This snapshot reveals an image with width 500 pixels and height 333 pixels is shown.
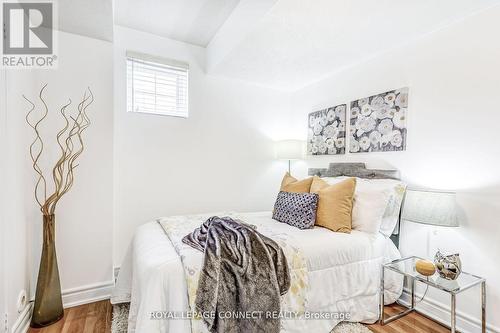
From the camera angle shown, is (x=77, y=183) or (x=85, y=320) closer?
(x=85, y=320)

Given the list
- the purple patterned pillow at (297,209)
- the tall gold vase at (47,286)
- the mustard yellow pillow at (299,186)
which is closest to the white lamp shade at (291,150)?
the mustard yellow pillow at (299,186)

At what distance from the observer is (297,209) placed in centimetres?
226

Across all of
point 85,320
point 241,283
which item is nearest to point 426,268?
point 241,283

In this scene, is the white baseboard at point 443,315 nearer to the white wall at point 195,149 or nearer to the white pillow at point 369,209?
the white pillow at point 369,209

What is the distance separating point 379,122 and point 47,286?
3.17 meters

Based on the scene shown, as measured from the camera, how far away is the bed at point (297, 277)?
134 cm

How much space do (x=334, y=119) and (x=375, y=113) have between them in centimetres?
53

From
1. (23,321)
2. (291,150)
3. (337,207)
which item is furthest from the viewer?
(291,150)

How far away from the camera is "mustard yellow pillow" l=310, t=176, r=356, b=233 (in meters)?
2.12

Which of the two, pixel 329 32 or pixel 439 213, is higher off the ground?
pixel 329 32

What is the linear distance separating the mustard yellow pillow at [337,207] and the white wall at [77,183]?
76.6 inches

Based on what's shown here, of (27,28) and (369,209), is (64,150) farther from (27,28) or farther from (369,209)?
(369,209)

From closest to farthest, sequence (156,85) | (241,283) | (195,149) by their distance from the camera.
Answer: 1. (241,283)
2. (156,85)
3. (195,149)

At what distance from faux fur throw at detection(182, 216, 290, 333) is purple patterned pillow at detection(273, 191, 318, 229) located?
23.7 inches
